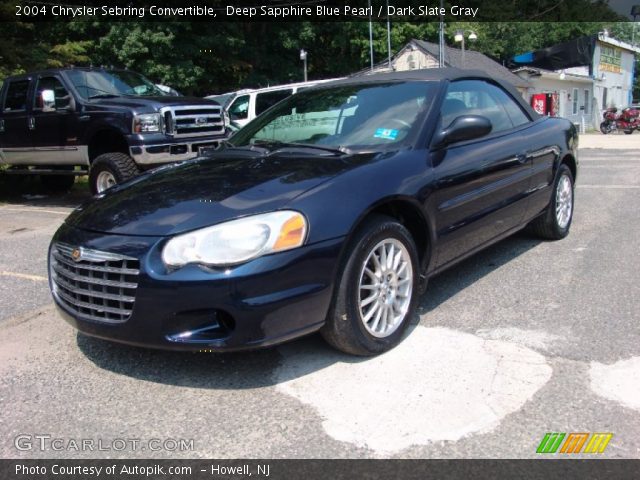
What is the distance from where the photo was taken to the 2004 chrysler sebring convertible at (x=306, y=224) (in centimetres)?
277

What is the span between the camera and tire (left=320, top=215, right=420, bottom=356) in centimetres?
304

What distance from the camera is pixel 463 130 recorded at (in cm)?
372

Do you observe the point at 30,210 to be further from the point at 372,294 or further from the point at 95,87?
the point at 372,294

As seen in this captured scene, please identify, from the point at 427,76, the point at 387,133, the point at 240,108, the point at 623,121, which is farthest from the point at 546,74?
the point at 387,133

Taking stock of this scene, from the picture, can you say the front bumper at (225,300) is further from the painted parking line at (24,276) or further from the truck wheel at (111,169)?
the truck wheel at (111,169)

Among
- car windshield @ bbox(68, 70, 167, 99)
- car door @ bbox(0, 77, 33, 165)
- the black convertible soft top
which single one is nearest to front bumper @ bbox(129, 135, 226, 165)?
car windshield @ bbox(68, 70, 167, 99)

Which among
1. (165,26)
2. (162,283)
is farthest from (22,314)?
(165,26)

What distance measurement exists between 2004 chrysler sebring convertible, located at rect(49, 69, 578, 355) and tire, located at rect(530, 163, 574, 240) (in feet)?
3.34

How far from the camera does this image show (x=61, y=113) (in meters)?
8.62

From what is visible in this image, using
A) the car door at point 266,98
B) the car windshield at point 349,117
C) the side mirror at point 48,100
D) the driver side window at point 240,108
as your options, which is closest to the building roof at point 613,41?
the car door at point 266,98

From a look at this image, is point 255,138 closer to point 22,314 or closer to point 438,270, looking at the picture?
point 438,270

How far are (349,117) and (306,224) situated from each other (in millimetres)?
1353

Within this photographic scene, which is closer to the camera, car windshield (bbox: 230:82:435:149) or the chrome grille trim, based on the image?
the chrome grille trim

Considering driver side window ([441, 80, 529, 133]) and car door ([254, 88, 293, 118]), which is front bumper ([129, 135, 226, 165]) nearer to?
driver side window ([441, 80, 529, 133])
